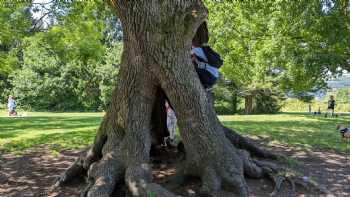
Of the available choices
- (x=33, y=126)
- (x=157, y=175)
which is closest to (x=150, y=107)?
(x=157, y=175)

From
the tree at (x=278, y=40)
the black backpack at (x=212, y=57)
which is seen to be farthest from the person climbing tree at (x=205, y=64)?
the tree at (x=278, y=40)

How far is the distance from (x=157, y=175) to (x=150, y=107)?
132 centimetres

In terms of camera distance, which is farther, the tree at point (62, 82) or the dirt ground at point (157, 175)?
the tree at point (62, 82)

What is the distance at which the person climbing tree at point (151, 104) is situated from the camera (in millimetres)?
4734

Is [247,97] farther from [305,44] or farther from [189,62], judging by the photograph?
[189,62]

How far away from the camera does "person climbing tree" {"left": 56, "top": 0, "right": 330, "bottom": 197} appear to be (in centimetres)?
473

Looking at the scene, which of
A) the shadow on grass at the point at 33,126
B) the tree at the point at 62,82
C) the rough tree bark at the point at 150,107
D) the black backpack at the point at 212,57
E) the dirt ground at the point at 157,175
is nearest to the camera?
the rough tree bark at the point at 150,107

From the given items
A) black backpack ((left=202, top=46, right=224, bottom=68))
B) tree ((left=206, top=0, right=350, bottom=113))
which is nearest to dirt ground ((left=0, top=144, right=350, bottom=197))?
black backpack ((left=202, top=46, right=224, bottom=68))

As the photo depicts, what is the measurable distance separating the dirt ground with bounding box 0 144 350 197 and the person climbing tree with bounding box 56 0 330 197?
29 centimetres

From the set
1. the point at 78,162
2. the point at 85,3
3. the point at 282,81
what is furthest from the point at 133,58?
the point at 282,81

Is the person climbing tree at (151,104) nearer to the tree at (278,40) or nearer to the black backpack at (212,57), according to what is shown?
the black backpack at (212,57)

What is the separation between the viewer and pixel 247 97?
104ft

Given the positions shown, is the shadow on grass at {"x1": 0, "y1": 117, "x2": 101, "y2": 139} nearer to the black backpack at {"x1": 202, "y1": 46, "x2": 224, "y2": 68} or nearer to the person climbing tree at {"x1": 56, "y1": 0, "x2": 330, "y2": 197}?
the person climbing tree at {"x1": 56, "y1": 0, "x2": 330, "y2": 197}

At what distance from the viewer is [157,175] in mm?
6016
